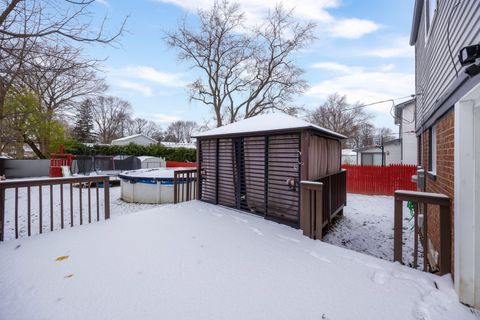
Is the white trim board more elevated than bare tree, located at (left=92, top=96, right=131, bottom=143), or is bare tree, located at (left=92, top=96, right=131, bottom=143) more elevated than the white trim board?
bare tree, located at (left=92, top=96, right=131, bottom=143)

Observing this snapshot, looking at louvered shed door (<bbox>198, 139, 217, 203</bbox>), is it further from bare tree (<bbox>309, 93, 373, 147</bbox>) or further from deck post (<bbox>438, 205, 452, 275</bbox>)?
bare tree (<bbox>309, 93, 373, 147</bbox>)

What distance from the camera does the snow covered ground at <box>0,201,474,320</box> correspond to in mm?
1853

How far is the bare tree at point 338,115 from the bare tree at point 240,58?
10.7 metres

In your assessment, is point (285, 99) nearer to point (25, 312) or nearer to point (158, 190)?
point (158, 190)

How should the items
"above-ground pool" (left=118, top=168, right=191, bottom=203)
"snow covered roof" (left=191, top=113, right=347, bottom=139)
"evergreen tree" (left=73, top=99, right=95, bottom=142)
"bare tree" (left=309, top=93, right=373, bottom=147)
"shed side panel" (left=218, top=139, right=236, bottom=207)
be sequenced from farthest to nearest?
1. "evergreen tree" (left=73, top=99, right=95, bottom=142)
2. "bare tree" (left=309, top=93, right=373, bottom=147)
3. "above-ground pool" (left=118, top=168, right=191, bottom=203)
4. "shed side panel" (left=218, top=139, right=236, bottom=207)
5. "snow covered roof" (left=191, top=113, right=347, bottom=139)

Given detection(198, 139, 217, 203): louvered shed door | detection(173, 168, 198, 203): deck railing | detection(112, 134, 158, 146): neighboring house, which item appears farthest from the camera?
detection(112, 134, 158, 146): neighboring house

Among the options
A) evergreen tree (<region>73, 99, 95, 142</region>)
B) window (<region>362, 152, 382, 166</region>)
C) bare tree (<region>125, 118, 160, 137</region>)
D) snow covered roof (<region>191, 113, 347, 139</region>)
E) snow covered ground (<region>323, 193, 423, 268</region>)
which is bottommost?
snow covered ground (<region>323, 193, 423, 268</region>)

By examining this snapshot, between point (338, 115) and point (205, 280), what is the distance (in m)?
28.9

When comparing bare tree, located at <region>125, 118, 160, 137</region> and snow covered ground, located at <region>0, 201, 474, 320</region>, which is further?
bare tree, located at <region>125, 118, 160, 137</region>

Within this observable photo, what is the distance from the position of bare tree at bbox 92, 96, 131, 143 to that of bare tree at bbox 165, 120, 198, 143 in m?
12.5

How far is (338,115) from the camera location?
90.9ft

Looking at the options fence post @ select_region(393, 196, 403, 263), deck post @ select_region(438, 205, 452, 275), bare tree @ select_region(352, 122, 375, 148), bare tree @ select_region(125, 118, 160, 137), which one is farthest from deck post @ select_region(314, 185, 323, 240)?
bare tree @ select_region(125, 118, 160, 137)

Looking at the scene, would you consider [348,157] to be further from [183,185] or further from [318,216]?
[318,216]

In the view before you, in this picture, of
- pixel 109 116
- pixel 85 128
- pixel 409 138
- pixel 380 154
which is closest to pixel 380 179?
pixel 409 138
